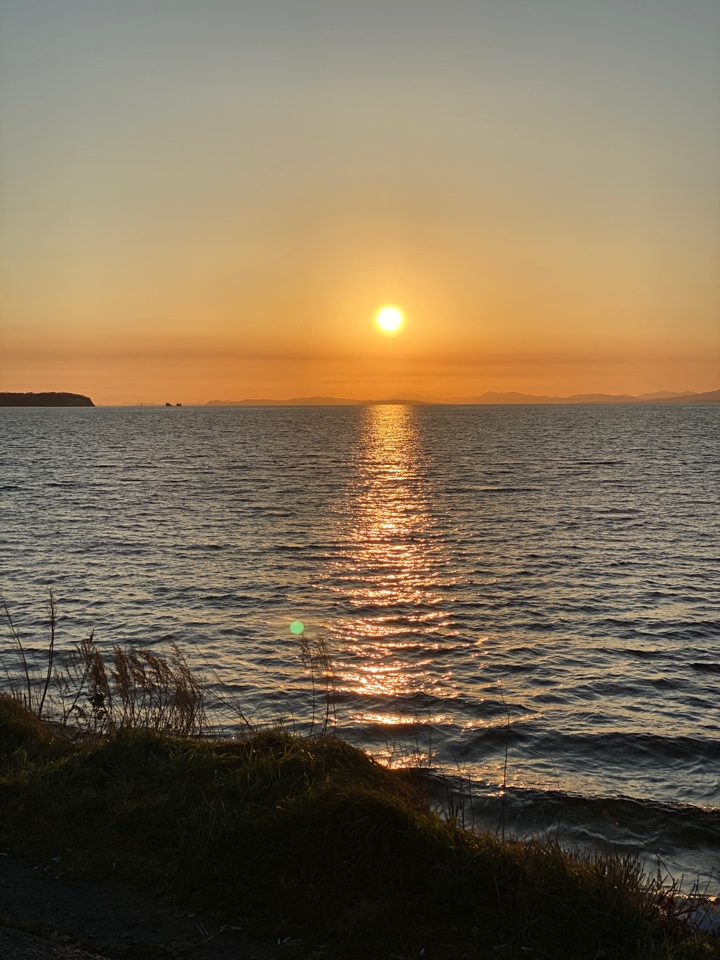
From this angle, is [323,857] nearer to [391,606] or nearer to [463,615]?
[463,615]

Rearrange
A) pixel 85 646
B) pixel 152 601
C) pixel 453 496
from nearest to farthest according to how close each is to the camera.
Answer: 1. pixel 85 646
2. pixel 152 601
3. pixel 453 496

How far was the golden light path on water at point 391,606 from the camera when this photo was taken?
63.9ft

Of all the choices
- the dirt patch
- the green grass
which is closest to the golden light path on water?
the green grass

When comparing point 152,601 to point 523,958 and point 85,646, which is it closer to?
point 85,646

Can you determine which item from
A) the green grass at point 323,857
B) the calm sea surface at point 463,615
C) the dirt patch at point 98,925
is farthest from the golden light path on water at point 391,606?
the dirt patch at point 98,925

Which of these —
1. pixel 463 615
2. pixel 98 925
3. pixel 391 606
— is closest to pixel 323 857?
pixel 98 925

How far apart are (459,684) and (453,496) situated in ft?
129

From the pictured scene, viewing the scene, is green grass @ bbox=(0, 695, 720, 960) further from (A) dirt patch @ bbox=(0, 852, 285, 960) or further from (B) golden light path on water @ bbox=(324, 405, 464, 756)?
(B) golden light path on water @ bbox=(324, 405, 464, 756)

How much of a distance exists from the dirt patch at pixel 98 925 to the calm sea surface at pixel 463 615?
5.06 meters

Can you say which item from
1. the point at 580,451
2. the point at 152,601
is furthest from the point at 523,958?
the point at 580,451

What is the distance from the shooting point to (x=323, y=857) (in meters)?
8.33

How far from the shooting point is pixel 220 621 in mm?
25141

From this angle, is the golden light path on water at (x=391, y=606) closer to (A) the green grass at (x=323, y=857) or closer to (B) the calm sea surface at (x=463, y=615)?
(B) the calm sea surface at (x=463, y=615)

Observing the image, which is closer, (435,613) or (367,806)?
(367,806)
